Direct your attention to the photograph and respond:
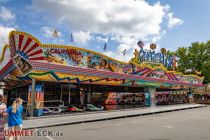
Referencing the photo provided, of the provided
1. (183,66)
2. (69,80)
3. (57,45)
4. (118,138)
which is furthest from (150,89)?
(183,66)

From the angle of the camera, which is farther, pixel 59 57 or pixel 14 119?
pixel 59 57

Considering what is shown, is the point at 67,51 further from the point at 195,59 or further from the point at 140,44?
the point at 195,59

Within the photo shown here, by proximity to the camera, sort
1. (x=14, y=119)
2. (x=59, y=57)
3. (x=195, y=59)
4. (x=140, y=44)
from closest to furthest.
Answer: (x=14, y=119)
(x=59, y=57)
(x=140, y=44)
(x=195, y=59)

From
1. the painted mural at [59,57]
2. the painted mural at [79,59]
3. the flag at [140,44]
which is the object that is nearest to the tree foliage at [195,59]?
the flag at [140,44]

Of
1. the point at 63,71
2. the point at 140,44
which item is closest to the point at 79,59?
the point at 63,71

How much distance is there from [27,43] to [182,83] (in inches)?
934

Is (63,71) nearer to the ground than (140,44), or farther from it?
nearer to the ground

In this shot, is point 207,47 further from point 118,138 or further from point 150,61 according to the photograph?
point 118,138

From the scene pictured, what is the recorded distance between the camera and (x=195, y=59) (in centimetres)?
4931

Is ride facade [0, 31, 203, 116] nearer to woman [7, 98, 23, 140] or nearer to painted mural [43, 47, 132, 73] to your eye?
painted mural [43, 47, 132, 73]

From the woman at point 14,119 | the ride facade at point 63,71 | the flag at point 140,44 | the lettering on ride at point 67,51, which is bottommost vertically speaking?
the woman at point 14,119

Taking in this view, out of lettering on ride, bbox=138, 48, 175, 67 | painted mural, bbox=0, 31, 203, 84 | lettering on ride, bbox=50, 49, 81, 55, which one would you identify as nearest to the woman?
painted mural, bbox=0, 31, 203, 84

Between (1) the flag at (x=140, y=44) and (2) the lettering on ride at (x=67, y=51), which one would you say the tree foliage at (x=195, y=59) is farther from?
(2) the lettering on ride at (x=67, y=51)

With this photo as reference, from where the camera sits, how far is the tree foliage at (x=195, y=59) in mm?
48031
